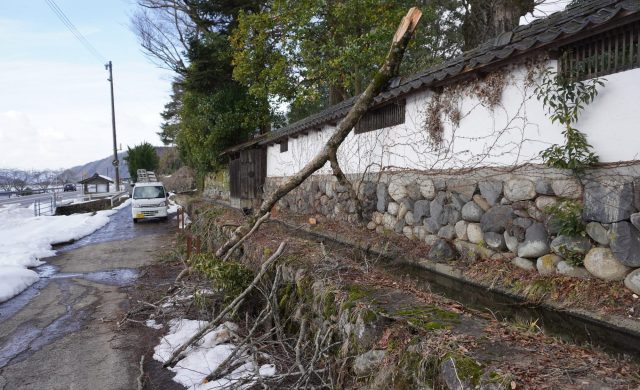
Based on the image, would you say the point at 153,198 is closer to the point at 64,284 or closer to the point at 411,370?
the point at 64,284

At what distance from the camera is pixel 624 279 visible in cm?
395

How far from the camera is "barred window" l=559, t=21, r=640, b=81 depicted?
13.1ft

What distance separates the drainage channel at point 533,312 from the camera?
3688 mm

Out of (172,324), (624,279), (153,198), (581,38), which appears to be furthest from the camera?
(153,198)

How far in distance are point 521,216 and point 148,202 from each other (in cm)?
1744

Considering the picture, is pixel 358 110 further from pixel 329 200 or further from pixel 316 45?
pixel 316 45

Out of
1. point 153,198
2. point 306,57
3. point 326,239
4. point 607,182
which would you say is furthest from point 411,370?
point 153,198

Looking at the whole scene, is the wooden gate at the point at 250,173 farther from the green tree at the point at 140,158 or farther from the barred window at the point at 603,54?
the green tree at the point at 140,158

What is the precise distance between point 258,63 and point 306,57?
275 centimetres

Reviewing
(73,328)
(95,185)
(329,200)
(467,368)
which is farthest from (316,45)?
(95,185)

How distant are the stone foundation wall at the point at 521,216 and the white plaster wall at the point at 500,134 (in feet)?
0.69

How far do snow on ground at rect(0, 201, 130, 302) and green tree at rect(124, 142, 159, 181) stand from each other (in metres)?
24.9

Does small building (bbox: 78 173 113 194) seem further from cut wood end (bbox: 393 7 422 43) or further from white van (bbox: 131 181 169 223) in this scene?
cut wood end (bbox: 393 7 422 43)

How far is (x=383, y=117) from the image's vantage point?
847 cm
